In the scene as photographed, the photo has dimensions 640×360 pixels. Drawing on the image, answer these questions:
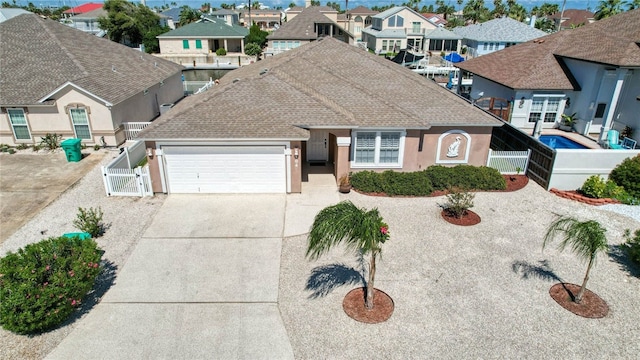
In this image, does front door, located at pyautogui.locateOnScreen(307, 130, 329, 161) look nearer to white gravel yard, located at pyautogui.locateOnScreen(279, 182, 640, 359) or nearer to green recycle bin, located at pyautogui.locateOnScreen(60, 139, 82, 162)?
white gravel yard, located at pyautogui.locateOnScreen(279, 182, 640, 359)

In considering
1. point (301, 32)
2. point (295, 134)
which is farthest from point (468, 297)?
point (301, 32)

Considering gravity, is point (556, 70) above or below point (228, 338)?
above

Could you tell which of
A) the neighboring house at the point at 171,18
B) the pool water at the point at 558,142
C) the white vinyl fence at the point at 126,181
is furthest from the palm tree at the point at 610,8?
the neighboring house at the point at 171,18

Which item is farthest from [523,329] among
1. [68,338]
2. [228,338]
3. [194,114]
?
[194,114]

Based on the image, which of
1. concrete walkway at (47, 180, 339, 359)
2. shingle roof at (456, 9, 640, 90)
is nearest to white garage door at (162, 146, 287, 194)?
concrete walkway at (47, 180, 339, 359)

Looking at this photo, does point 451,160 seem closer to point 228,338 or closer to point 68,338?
point 228,338

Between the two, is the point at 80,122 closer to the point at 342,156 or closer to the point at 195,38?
the point at 342,156
